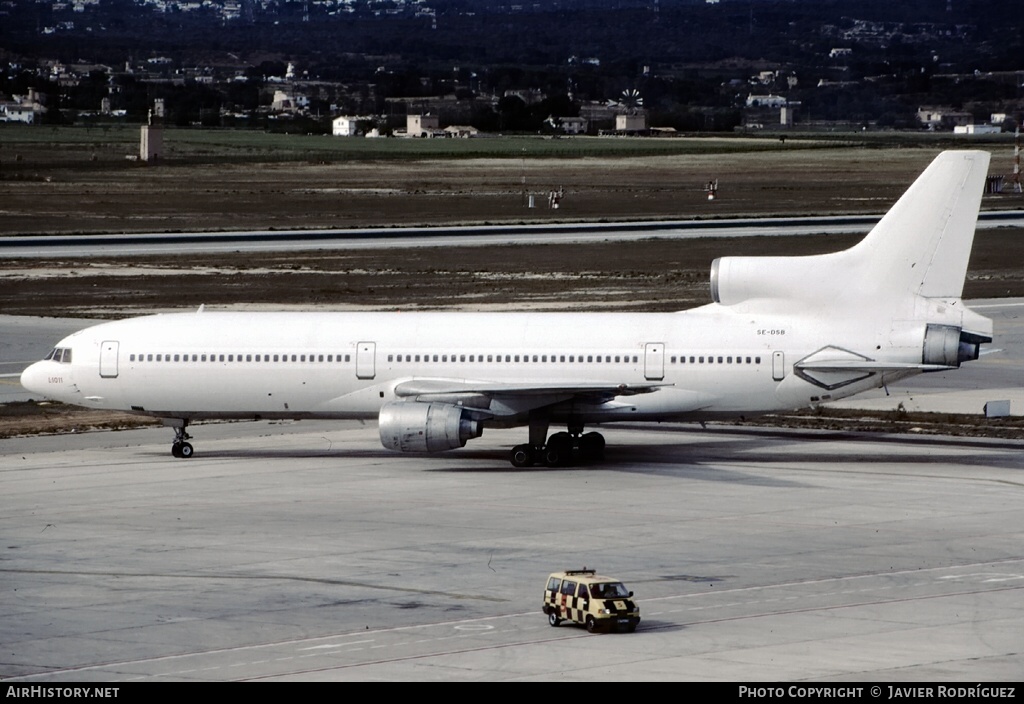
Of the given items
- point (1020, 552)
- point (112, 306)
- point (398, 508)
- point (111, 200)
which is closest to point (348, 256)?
point (112, 306)

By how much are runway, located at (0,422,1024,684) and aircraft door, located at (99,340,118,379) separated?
2555 mm

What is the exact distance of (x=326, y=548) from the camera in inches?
1398

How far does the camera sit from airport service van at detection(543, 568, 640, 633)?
27.5 m

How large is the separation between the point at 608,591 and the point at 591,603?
430 mm

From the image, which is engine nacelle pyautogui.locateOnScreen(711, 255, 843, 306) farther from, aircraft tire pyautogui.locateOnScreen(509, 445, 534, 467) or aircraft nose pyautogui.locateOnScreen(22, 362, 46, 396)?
aircraft nose pyautogui.locateOnScreen(22, 362, 46, 396)

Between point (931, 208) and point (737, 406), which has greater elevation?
point (931, 208)

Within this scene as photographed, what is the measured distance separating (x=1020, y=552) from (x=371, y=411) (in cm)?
1989

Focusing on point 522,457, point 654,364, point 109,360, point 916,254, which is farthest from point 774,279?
point 109,360

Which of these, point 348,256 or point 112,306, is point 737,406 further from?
point 348,256

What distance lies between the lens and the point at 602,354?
4700 cm

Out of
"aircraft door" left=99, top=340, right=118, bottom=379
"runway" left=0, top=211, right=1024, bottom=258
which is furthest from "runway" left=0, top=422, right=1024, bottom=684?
"runway" left=0, top=211, right=1024, bottom=258

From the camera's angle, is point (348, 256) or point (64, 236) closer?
point (348, 256)

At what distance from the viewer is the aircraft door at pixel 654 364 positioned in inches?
1838

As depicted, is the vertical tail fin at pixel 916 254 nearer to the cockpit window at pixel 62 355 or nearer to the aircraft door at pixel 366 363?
the aircraft door at pixel 366 363
